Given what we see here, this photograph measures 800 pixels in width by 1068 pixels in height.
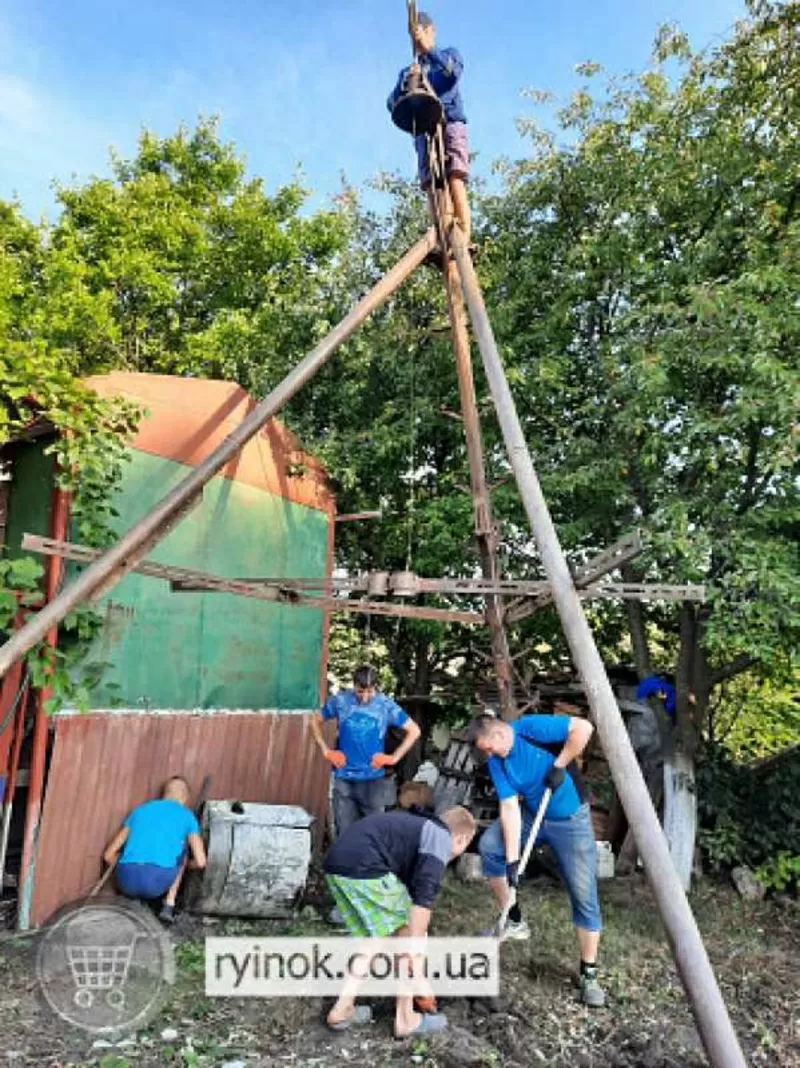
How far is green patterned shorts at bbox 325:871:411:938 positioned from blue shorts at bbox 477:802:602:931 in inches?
44.1

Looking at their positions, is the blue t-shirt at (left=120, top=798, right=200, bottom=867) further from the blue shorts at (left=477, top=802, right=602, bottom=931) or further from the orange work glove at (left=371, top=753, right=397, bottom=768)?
the blue shorts at (left=477, top=802, right=602, bottom=931)

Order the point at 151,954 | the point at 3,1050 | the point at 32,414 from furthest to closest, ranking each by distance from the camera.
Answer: the point at 32,414 < the point at 151,954 < the point at 3,1050

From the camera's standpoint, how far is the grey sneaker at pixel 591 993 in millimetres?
4324

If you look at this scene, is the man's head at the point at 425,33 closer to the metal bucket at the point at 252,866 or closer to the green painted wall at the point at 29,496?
the green painted wall at the point at 29,496

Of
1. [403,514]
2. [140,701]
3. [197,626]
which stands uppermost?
[403,514]

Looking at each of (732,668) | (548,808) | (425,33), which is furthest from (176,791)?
(425,33)

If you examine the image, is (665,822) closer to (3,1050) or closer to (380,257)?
(3,1050)

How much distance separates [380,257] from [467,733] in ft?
19.7

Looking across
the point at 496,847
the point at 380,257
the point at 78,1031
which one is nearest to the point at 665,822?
the point at 496,847

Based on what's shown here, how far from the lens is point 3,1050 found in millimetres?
3572

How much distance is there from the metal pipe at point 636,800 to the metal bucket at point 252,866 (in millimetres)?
2843

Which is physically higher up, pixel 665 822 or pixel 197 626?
pixel 197 626

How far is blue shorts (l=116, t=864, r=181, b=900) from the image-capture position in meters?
5.16

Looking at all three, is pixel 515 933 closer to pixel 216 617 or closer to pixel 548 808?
pixel 548 808
